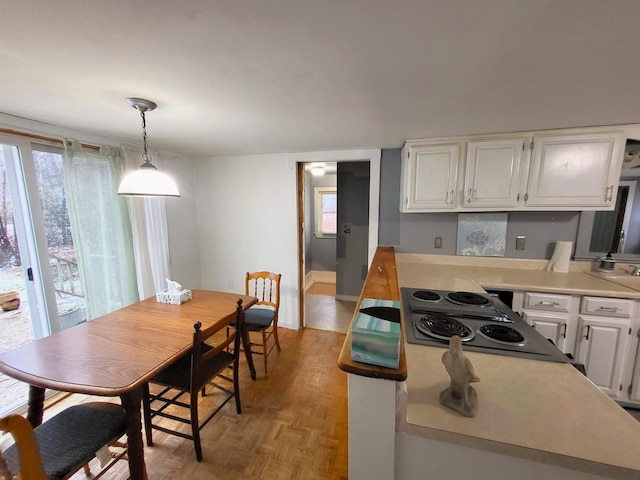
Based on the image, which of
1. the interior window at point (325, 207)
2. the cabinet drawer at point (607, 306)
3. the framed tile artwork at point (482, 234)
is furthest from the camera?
the interior window at point (325, 207)

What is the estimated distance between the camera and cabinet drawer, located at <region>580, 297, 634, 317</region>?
178 cm

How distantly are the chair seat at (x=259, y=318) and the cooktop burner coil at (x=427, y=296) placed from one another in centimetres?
144

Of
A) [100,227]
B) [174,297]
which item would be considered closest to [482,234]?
[174,297]

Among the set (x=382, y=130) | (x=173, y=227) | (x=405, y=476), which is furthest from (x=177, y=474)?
(x=382, y=130)

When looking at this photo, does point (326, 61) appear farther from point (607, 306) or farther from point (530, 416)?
point (607, 306)

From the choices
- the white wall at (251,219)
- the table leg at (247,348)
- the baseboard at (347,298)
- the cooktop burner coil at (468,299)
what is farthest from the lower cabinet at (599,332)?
the baseboard at (347,298)

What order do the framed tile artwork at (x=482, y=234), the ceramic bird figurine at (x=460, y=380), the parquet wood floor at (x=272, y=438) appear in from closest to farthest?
the ceramic bird figurine at (x=460, y=380) → the parquet wood floor at (x=272, y=438) → the framed tile artwork at (x=482, y=234)

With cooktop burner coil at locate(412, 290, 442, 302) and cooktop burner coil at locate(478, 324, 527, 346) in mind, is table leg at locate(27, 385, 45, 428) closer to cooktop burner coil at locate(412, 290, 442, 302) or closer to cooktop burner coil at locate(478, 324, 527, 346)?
cooktop burner coil at locate(412, 290, 442, 302)

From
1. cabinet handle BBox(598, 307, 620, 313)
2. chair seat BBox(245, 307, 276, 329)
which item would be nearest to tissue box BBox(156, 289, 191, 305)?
chair seat BBox(245, 307, 276, 329)

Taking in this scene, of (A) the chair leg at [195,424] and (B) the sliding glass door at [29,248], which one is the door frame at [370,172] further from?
(B) the sliding glass door at [29,248]

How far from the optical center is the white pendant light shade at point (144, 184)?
5.19 ft

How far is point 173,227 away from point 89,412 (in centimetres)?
222

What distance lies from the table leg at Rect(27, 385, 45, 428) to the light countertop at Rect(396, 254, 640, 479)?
193 centimetres

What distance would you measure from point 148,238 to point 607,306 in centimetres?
407
